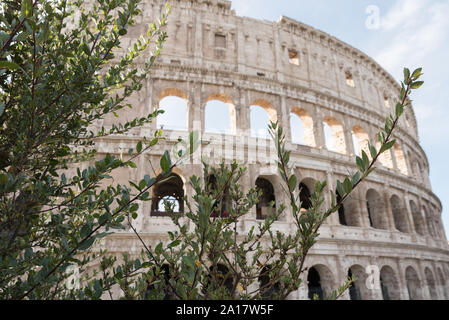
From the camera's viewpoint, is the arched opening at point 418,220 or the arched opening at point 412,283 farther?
the arched opening at point 418,220

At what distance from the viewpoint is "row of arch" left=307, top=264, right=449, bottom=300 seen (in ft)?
39.9

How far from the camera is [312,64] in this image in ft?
53.9

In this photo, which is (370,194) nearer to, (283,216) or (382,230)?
(382,230)

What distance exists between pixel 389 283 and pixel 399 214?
13.8ft

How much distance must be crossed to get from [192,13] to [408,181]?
1593 centimetres

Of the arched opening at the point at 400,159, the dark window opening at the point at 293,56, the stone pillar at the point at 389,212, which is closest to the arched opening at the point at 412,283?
the stone pillar at the point at 389,212

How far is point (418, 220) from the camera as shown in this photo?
683 inches

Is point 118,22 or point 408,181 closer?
point 118,22

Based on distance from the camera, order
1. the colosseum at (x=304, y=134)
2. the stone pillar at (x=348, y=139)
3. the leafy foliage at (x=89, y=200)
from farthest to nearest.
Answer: the stone pillar at (x=348, y=139)
the colosseum at (x=304, y=134)
the leafy foliage at (x=89, y=200)

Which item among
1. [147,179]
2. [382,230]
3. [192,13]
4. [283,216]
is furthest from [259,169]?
[147,179]

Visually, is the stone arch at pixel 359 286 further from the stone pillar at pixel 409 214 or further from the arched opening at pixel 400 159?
the arched opening at pixel 400 159

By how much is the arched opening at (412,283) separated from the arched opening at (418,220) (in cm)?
327

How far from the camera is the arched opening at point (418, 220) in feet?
56.3

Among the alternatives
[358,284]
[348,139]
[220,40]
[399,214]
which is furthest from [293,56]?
[358,284]
